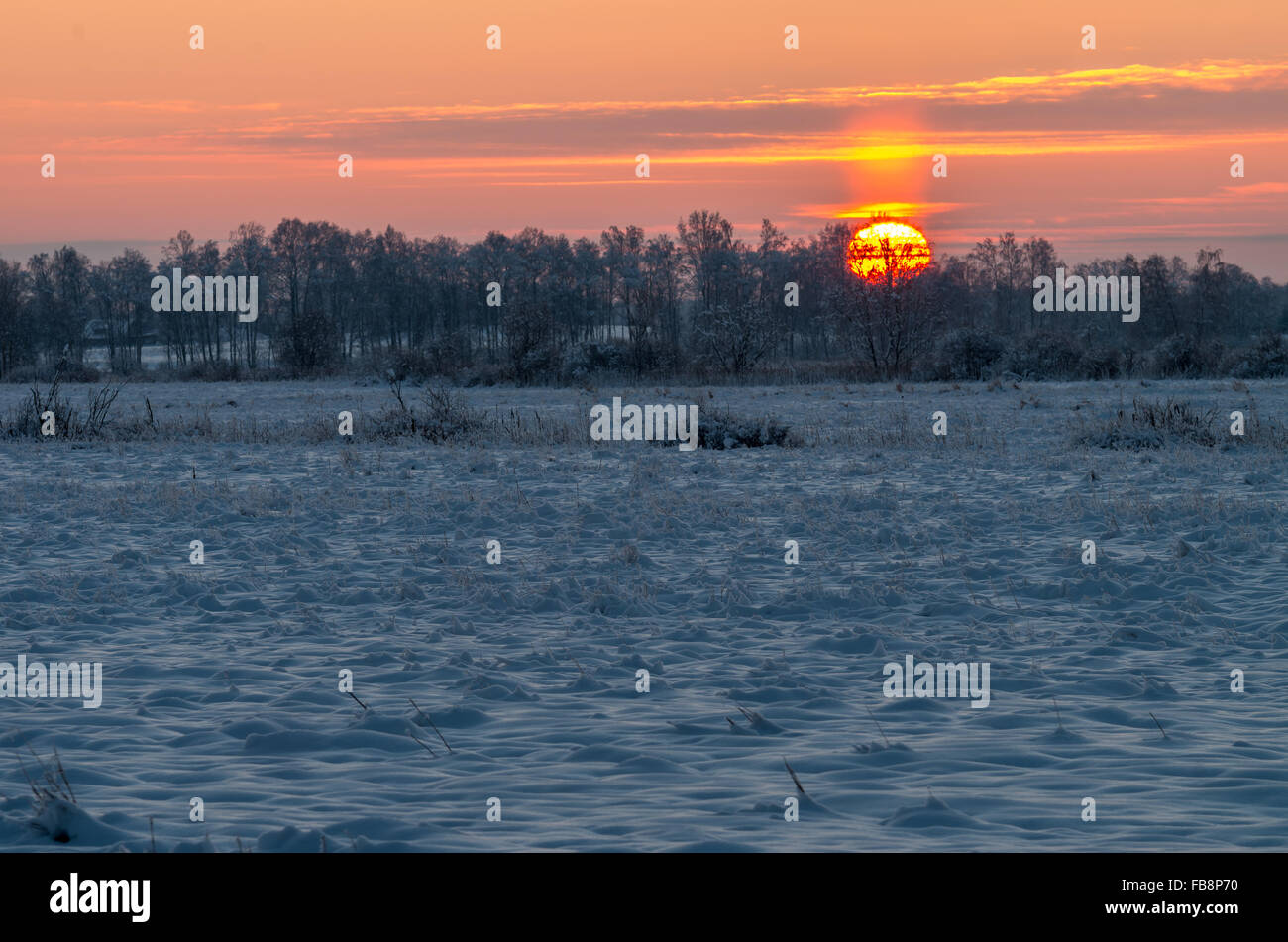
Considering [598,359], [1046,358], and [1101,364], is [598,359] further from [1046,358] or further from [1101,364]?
[1101,364]

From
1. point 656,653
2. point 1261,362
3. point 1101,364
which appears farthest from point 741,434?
point 1261,362

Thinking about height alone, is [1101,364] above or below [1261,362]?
above

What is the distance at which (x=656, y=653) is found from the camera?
8320mm

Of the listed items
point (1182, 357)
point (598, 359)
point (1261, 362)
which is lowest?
point (1261, 362)

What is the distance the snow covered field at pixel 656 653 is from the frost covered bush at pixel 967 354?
31.7 meters

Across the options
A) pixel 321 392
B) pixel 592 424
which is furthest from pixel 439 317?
pixel 592 424

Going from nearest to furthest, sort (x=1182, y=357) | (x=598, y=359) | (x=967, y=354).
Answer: (x=1182, y=357), (x=967, y=354), (x=598, y=359)

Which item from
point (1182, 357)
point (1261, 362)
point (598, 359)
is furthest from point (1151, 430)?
point (598, 359)

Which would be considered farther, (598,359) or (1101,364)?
(598,359)

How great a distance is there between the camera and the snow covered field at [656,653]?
17.2ft

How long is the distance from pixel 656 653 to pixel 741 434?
14.1 m

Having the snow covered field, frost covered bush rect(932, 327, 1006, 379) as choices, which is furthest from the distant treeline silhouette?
the snow covered field

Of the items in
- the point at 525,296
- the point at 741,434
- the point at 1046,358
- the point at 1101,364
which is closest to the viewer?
the point at 741,434
